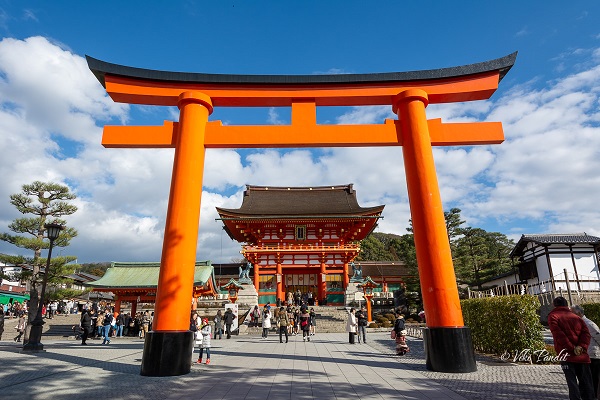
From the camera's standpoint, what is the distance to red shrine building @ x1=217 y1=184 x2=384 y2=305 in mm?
26719

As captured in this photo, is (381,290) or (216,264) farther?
(216,264)

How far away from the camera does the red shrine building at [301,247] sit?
2672cm

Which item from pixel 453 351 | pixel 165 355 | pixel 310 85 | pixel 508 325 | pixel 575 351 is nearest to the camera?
pixel 575 351

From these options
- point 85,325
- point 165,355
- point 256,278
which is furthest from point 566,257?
point 85,325

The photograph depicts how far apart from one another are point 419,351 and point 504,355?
2832mm

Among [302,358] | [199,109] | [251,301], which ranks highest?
[199,109]

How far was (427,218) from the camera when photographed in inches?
308

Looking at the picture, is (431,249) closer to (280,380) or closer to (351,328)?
(280,380)

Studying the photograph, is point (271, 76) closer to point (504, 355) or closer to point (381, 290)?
point (504, 355)

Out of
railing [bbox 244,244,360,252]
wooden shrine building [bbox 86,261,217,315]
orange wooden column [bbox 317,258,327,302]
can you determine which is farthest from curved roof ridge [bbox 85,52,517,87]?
orange wooden column [bbox 317,258,327,302]

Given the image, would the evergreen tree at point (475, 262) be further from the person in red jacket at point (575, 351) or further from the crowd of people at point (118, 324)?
the person in red jacket at point (575, 351)

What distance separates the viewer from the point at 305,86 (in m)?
9.16

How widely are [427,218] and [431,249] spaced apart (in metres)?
0.67

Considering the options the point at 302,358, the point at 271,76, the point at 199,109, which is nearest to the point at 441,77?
the point at 271,76
